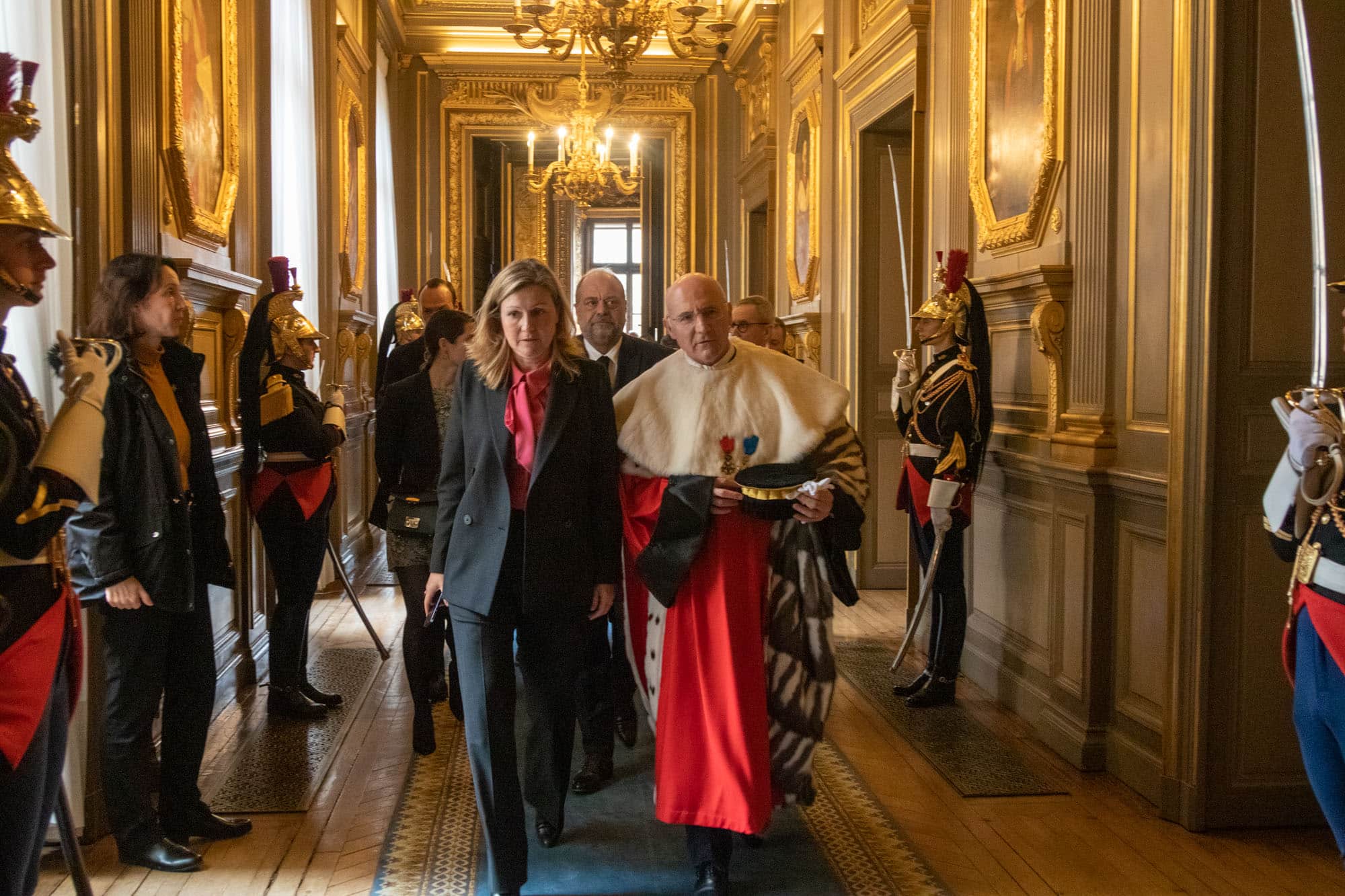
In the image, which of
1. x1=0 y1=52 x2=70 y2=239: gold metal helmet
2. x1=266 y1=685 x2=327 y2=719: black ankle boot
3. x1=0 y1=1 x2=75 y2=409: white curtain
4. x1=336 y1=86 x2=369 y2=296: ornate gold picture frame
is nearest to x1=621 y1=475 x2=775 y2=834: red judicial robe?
x1=0 y1=52 x2=70 y2=239: gold metal helmet

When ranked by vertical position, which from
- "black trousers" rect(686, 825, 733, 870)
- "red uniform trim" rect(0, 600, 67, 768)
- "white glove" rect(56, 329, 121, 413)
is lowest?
"black trousers" rect(686, 825, 733, 870)

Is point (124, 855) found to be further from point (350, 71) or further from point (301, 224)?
point (350, 71)

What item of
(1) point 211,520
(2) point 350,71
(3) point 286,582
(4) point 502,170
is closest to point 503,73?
(4) point 502,170

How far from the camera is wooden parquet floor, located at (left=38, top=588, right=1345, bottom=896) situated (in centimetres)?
328

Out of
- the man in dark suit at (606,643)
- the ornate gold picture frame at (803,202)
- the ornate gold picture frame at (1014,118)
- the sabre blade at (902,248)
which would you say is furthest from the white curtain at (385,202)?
the man in dark suit at (606,643)

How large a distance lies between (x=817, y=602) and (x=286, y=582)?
2.35m

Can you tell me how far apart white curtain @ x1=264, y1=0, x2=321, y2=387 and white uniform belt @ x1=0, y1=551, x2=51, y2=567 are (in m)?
4.74

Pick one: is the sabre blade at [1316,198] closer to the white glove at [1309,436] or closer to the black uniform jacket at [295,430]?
the white glove at [1309,436]

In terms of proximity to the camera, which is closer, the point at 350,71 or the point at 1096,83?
the point at 1096,83

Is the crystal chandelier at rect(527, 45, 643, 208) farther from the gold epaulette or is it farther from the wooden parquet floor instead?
the wooden parquet floor

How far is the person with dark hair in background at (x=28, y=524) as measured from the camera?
2.21m

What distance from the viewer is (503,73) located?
40.9 ft

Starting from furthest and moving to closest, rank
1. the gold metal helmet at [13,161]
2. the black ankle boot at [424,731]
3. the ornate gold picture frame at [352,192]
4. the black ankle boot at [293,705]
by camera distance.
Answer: the ornate gold picture frame at [352,192] → the black ankle boot at [293,705] → the black ankle boot at [424,731] → the gold metal helmet at [13,161]

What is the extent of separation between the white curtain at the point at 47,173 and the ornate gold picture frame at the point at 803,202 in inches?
231
